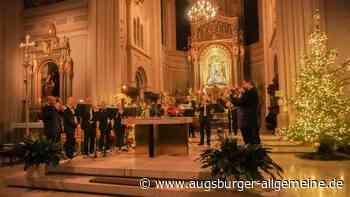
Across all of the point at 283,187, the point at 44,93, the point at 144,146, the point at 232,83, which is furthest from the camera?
the point at 232,83

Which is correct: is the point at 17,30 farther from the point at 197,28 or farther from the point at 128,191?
the point at 128,191

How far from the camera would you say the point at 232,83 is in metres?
19.3

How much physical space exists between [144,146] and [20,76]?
9788 mm

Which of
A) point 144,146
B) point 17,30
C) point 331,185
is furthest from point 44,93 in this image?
point 331,185

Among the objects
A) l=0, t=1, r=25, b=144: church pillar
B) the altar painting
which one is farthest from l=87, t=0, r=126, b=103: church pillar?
the altar painting

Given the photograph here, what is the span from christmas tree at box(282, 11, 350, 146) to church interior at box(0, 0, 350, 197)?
0.03 meters

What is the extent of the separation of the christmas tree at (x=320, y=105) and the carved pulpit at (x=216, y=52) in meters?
11.3

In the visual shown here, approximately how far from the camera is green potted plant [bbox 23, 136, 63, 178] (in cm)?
543

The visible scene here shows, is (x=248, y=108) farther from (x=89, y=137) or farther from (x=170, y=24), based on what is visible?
(x=170, y=24)

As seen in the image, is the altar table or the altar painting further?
the altar painting

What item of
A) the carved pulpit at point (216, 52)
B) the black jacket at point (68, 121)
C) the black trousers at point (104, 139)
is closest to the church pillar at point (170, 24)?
the carved pulpit at point (216, 52)

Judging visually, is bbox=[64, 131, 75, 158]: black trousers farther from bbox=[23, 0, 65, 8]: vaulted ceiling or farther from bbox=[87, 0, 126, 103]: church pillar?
bbox=[23, 0, 65, 8]: vaulted ceiling

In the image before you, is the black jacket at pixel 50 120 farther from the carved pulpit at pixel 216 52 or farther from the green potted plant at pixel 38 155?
the carved pulpit at pixel 216 52

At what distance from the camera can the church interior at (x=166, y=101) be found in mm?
4809
